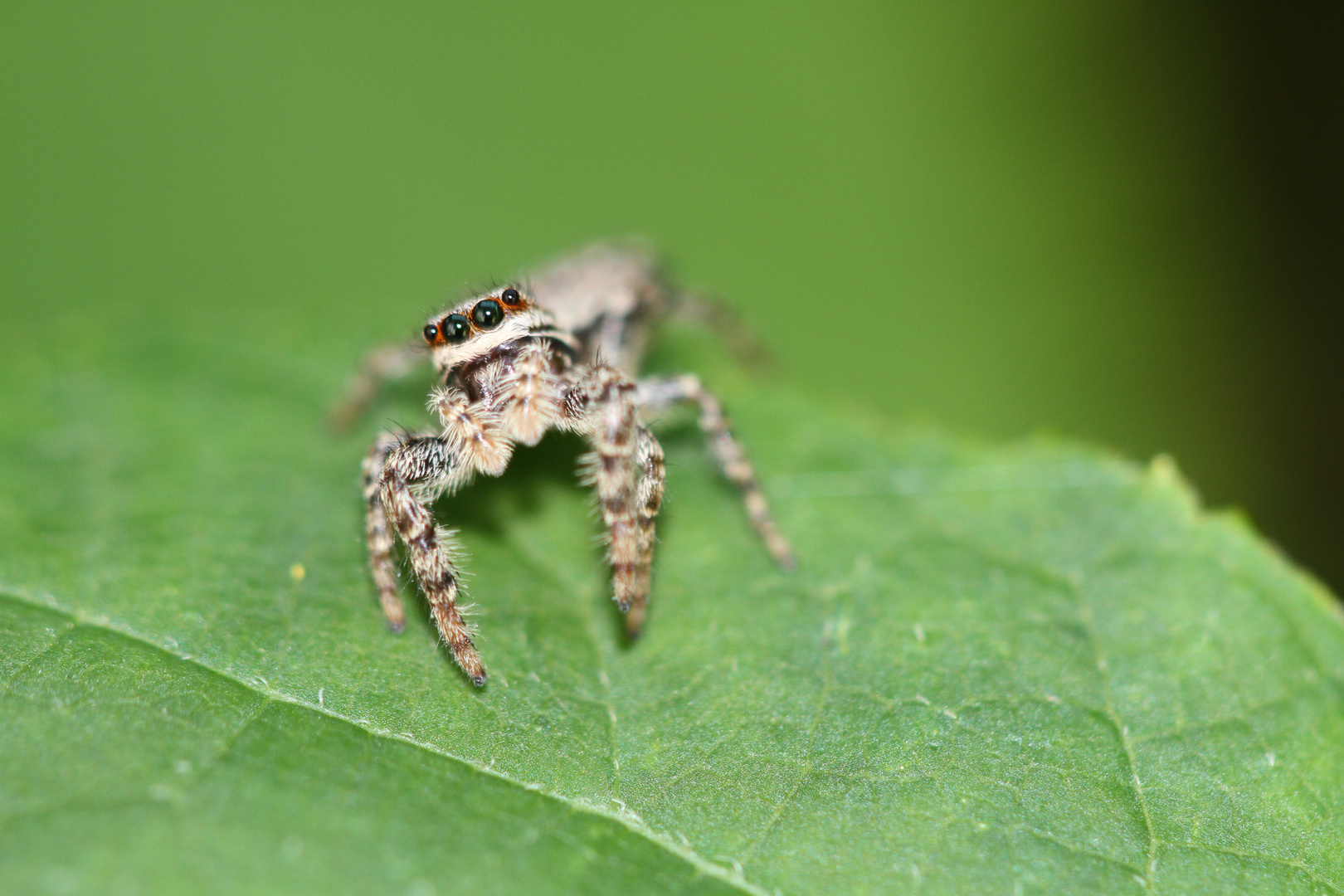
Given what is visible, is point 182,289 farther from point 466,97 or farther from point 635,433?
point 635,433

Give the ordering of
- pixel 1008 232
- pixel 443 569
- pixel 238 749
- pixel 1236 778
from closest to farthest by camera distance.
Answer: pixel 238 749 → pixel 1236 778 → pixel 443 569 → pixel 1008 232

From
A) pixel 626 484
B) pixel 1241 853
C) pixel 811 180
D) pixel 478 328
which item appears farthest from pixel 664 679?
pixel 811 180

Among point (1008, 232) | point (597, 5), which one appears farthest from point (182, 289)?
point (1008, 232)

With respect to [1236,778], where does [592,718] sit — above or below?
below

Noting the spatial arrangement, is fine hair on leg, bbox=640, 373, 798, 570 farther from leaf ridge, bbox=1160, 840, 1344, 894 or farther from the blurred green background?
the blurred green background

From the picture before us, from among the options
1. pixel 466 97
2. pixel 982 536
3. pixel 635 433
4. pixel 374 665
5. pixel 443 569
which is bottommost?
pixel 374 665

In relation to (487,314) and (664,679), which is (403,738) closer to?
(664,679)
